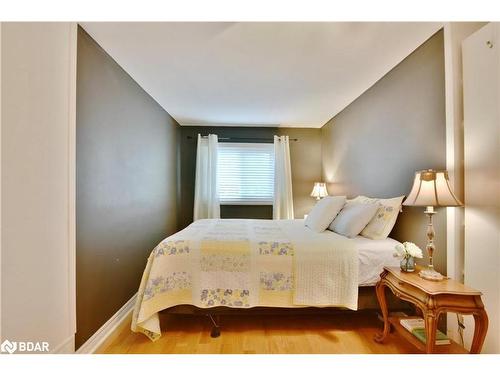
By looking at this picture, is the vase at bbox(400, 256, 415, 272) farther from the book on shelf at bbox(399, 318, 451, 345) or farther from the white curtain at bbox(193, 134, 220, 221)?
the white curtain at bbox(193, 134, 220, 221)

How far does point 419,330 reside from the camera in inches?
56.8

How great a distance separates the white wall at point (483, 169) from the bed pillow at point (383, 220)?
0.51m

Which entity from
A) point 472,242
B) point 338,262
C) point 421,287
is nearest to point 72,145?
point 338,262

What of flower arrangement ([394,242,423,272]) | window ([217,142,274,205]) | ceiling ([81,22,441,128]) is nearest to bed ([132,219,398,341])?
flower arrangement ([394,242,423,272])

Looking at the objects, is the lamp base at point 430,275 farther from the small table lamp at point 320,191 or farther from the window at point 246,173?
the window at point 246,173

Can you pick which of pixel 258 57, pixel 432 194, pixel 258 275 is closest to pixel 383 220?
pixel 432 194

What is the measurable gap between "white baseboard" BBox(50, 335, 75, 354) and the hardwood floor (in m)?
0.26

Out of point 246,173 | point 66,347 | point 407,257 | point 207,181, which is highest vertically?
point 246,173

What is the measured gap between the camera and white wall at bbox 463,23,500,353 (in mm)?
1335

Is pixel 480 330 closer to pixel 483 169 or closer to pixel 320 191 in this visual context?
pixel 483 169

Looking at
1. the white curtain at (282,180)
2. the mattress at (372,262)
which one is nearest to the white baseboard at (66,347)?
the mattress at (372,262)

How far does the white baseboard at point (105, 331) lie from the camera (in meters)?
1.57

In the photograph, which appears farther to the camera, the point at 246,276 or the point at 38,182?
Result: the point at 246,276

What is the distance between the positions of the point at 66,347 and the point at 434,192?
8.05 ft
